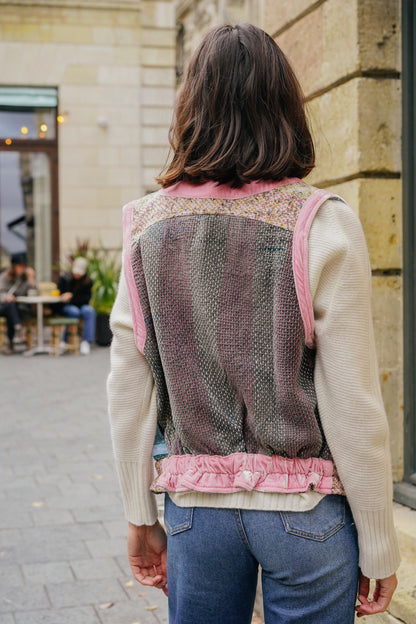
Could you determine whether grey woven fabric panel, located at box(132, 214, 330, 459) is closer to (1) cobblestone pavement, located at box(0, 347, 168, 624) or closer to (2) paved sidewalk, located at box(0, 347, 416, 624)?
(2) paved sidewalk, located at box(0, 347, 416, 624)

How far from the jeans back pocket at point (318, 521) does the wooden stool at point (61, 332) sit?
11740 millimetres

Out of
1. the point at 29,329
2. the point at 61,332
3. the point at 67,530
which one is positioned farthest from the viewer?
the point at 29,329

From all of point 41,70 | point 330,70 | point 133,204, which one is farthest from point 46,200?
point 133,204

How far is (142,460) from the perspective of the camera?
5.88 ft

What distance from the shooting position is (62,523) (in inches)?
194

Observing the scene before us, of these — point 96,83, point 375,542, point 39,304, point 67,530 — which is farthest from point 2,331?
point 375,542

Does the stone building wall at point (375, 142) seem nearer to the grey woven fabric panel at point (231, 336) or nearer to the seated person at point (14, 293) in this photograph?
the grey woven fabric panel at point (231, 336)

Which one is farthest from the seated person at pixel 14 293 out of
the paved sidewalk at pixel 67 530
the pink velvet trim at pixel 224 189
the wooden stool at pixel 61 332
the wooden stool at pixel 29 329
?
the pink velvet trim at pixel 224 189

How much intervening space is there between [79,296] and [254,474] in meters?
12.3

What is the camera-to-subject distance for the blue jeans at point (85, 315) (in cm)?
1361

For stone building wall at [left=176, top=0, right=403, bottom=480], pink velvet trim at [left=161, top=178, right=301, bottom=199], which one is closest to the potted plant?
stone building wall at [left=176, top=0, right=403, bottom=480]

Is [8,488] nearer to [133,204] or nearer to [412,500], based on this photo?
[412,500]

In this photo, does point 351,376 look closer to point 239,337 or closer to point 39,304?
point 239,337

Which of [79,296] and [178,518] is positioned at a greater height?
[79,296]
